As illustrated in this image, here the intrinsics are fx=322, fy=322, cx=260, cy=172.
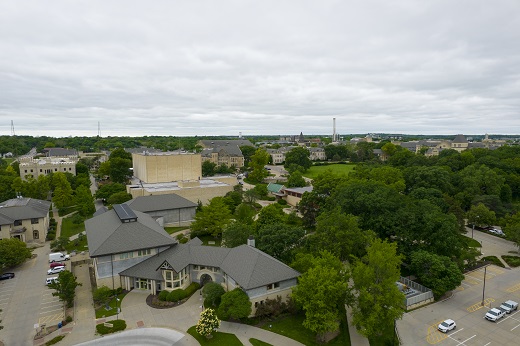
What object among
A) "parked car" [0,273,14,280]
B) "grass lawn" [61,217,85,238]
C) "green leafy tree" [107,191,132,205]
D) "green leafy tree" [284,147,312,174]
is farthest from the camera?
"green leafy tree" [284,147,312,174]

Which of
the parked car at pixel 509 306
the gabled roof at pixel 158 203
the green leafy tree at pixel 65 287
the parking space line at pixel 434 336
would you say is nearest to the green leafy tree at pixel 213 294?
the green leafy tree at pixel 65 287

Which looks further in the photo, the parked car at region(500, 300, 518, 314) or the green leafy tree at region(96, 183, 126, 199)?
the green leafy tree at region(96, 183, 126, 199)

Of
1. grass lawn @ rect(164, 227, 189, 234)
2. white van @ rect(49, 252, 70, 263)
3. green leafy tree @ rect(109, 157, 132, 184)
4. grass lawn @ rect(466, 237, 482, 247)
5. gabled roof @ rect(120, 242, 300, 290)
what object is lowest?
grass lawn @ rect(466, 237, 482, 247)

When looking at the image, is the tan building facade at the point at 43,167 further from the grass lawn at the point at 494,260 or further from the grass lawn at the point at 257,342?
the grass lawn at the point at 494,260

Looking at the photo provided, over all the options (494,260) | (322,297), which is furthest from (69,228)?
(494,260)

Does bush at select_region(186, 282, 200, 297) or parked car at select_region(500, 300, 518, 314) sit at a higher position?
bush at select_region(186, 282, 200, 297)

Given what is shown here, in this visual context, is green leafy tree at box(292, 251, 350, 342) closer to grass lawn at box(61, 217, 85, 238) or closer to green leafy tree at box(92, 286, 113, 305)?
green leafy tree at box(92, 286, 113, 305)

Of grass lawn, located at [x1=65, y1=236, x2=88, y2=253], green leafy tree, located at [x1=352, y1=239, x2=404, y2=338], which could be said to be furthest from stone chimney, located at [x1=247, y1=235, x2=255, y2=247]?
grass lawn, located at [x1=65, y1=236, x2=88, y2=253]
